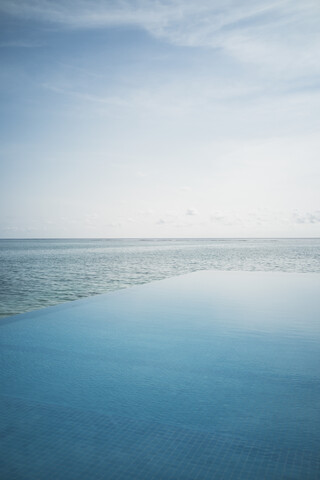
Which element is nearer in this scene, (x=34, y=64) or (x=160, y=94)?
(x=34, y=64)

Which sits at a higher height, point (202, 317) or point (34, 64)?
point (34, 64)

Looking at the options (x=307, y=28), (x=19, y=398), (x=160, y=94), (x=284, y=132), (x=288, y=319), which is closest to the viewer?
(x=19, y=398)

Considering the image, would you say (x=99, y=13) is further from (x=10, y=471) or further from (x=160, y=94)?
(x=10, y=471)

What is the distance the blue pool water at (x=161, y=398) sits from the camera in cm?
165

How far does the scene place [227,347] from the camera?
3568 millimetres

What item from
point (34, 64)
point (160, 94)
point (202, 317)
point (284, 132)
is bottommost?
point (202, 317)

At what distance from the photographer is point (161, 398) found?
236 cm

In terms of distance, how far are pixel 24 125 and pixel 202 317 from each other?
2992cm

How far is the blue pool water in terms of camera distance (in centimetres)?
165

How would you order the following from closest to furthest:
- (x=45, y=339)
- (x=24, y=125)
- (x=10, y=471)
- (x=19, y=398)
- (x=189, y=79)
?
(x=10, y=471), (x=19, y=398), (x=45, y=339), (x=189, y=79), (x=24, y=125)

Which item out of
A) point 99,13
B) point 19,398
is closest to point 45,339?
point 19,398

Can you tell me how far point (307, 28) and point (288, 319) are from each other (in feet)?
48.6

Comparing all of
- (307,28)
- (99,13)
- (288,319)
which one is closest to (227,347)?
(288,319)

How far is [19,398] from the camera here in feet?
7.65
